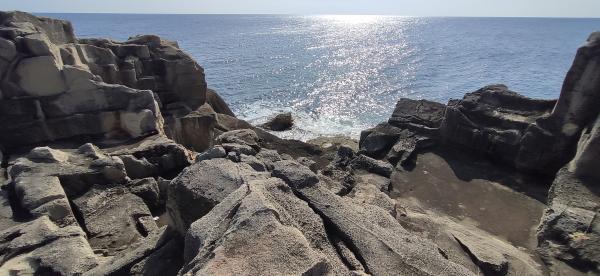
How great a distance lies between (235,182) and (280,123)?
22215 millimetres

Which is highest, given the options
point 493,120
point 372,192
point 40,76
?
point 40,76

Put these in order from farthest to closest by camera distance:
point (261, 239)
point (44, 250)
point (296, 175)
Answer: point (296, 175) → point (44, 250) → point (261, 239)

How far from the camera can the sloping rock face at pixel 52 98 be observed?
11469mm

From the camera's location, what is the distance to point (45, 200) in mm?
8148

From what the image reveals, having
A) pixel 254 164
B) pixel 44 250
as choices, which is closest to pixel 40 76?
pixel 44 250

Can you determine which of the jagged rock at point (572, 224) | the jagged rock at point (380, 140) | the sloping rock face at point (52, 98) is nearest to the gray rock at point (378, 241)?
the jagged rock at point (572, 224)

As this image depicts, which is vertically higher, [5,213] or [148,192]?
[5,213]

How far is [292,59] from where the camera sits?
203 ft

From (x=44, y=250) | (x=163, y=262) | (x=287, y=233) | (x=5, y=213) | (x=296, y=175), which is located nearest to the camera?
(x=287, y=233)

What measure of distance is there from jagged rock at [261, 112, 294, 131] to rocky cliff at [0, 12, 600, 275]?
11.6 m

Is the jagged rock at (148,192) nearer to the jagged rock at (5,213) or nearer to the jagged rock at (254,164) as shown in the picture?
the jagged rock at (5,213)

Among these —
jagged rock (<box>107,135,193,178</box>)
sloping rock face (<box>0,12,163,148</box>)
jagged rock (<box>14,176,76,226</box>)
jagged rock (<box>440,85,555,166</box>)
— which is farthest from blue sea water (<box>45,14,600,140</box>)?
jagged rock (<box>14,176,76,226</box>)

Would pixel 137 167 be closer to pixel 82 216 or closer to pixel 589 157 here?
pixel 82 216

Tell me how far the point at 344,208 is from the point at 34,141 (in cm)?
1009
